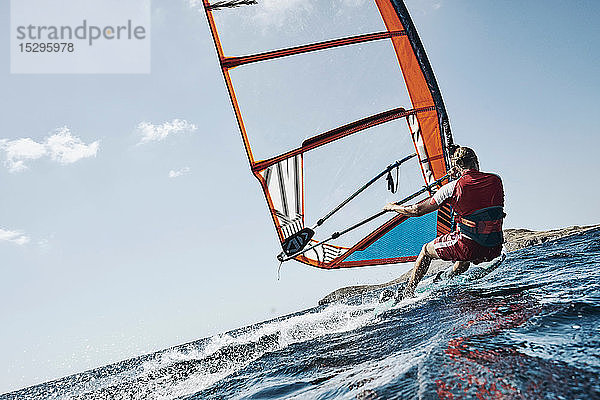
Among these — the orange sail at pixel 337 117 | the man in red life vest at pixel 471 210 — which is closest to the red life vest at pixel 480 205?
the man in red life vest at pixel 471 210

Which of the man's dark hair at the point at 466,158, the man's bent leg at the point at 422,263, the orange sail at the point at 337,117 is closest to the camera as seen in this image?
the man's dark hair at the point at 466,158

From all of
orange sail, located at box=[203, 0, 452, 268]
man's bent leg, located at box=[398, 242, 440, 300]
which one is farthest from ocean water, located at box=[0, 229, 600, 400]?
orange sail, located at box=[203, 0, 452, 268]

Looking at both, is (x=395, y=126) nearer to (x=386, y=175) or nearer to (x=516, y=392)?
(x=386, y=175)

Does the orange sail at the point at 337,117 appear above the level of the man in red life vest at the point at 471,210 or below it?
above

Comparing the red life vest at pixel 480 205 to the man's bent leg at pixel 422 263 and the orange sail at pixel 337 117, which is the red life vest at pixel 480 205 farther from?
the orange sail at pixel 337 117

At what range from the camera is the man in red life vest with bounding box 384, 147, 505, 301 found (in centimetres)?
424

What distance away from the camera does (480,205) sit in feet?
14.0

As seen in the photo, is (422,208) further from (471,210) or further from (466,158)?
(466,158)

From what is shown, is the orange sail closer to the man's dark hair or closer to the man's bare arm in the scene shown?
the man's bare arm

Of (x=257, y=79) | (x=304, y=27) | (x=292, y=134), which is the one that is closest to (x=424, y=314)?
(x=292, y=134)

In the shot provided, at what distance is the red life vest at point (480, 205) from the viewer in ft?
13.9

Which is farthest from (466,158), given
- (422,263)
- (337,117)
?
(337,117)

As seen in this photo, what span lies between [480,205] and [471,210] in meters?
0.11

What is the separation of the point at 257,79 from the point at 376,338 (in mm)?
4082
